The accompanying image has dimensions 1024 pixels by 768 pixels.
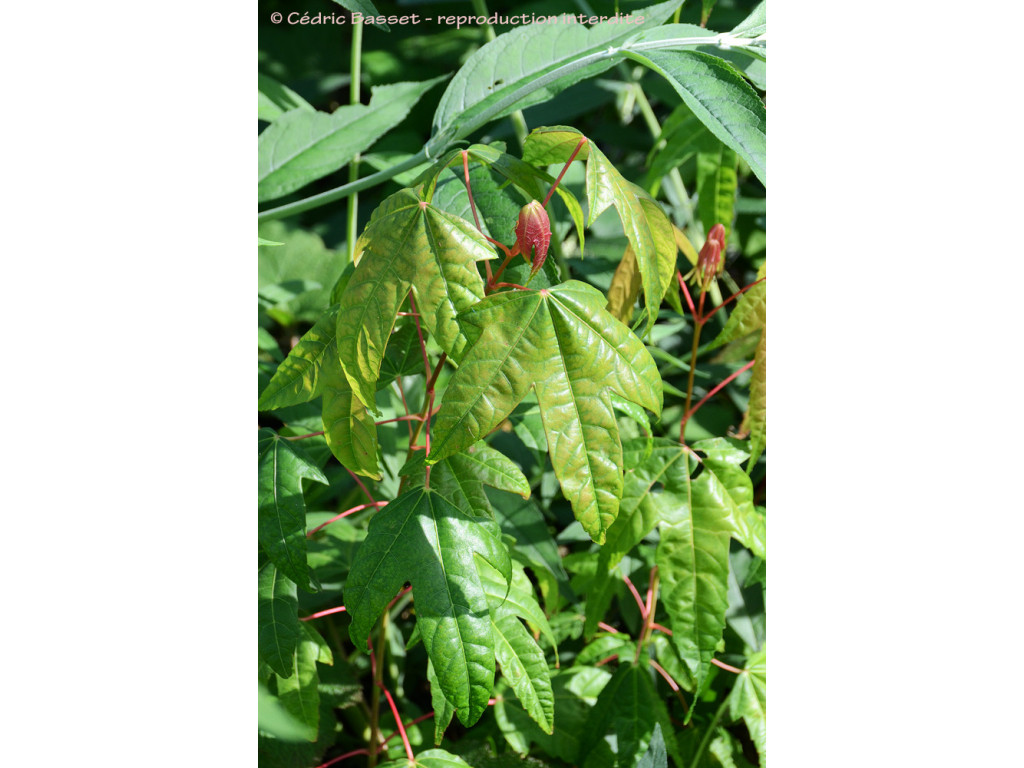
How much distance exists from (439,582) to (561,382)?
19 centimetres

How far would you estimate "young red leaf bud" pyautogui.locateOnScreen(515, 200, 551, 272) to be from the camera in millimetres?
672

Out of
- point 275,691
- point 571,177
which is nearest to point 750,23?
point 571,177

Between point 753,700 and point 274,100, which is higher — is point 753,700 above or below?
below

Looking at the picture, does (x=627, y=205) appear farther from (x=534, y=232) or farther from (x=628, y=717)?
(x=628, y=717)

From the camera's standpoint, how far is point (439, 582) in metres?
0.66

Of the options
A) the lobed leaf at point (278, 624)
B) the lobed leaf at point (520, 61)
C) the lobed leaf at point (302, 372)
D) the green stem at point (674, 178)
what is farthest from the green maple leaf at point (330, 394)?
the green stem at point (674, 178)

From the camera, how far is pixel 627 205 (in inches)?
26.3

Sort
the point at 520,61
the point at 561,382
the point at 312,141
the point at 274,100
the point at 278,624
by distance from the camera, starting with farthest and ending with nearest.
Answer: the point at 274,100 → the point at 312,141 → the point at 520,61 → the point at 278,624 → the point at 561,382

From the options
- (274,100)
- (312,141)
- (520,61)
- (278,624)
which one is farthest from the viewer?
(274,100)

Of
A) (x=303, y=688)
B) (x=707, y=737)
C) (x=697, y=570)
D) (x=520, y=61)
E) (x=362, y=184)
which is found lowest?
(x=707, y=737)

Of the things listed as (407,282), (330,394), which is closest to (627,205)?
(407,282)

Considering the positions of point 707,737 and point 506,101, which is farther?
point 707,737

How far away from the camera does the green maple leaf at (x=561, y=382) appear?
0.61 metres

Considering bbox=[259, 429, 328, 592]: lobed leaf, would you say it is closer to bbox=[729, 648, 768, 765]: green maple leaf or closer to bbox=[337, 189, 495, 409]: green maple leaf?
bbox=[337, 189, 495, 409]: green maple leaf
